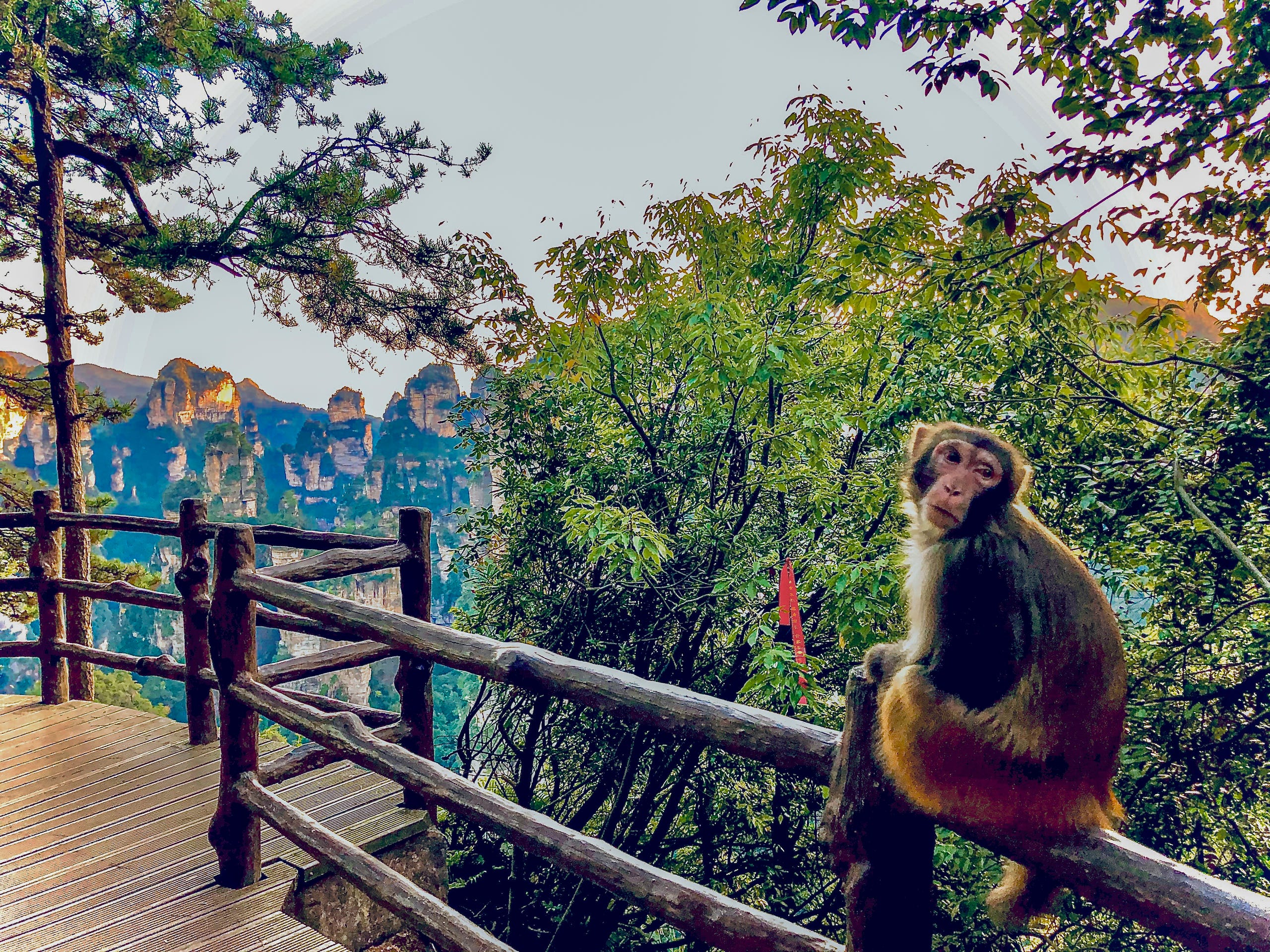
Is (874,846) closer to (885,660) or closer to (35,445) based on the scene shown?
(885,660)

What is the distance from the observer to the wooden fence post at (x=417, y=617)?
2.46 metres

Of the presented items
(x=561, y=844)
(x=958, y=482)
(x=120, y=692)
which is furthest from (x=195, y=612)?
(x=120, y=692)

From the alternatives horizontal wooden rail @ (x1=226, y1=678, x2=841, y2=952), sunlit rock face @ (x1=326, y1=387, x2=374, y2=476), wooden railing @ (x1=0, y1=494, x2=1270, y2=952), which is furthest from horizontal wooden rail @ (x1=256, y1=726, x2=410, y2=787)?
sunlit rock face @ (x1=326, y1=387, x2=374, y2=476)

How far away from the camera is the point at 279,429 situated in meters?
53.5

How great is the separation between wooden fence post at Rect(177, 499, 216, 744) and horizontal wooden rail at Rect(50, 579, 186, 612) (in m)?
0.09

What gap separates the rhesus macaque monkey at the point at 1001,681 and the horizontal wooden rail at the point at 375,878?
38.2 inches

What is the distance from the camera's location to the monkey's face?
1559 mm

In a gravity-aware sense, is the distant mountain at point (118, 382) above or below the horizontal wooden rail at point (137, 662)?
above

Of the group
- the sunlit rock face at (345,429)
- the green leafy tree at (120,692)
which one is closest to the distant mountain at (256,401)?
the sunlit rock face at (345,429)

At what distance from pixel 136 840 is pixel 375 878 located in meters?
1.24

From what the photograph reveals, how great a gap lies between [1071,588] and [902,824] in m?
0.58

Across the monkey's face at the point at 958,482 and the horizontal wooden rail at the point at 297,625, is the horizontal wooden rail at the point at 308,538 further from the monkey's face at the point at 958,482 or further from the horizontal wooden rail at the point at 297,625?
the monkey's face at the point at 958,482

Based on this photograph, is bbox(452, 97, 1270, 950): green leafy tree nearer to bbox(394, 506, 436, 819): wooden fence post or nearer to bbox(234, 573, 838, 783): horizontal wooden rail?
bbox(394, 506, 436, 819): wooden fence post

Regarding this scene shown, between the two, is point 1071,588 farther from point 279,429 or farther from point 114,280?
point 279,429
